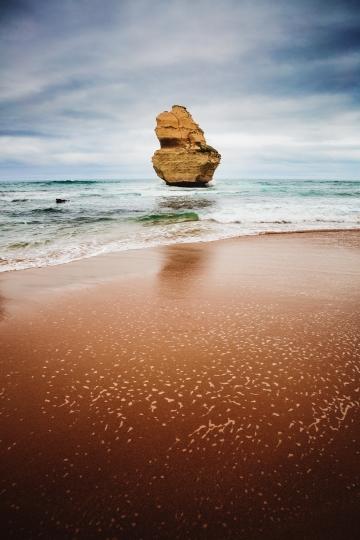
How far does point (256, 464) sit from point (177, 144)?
35.8m

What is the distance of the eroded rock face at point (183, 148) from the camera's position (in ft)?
110

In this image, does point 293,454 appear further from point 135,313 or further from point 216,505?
point 135,313

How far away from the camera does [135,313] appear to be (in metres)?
3.11

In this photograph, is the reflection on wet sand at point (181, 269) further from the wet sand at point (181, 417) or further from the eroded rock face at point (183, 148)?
the eroded rock face at point (183, 148)

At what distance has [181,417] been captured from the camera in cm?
168

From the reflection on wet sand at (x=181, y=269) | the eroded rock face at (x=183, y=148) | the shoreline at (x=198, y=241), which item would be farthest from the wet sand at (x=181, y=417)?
the eroded rock face at (x=183, y=148)

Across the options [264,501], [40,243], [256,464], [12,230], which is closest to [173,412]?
[256,464]

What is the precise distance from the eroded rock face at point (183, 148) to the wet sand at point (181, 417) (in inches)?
1283

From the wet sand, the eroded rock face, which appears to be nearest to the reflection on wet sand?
the wet sand

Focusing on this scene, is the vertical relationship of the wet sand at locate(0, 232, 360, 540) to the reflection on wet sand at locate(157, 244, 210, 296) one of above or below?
below

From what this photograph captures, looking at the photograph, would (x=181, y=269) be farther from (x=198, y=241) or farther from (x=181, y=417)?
(x=181, y=417)

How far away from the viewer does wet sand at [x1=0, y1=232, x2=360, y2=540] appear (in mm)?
1207

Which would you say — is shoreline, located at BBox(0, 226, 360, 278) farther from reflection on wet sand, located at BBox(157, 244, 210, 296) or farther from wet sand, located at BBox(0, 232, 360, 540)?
wet sand, located at BBox(0, 232, 360, 540)

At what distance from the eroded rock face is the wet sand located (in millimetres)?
32577
